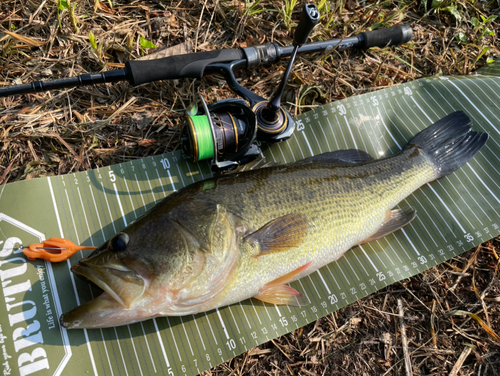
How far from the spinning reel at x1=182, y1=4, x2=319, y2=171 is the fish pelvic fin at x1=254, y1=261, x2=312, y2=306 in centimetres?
107

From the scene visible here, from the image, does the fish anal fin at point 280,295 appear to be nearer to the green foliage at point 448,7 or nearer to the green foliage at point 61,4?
the green foliage at point 61,4

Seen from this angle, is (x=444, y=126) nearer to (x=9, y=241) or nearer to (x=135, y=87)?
(x=135, y=87)

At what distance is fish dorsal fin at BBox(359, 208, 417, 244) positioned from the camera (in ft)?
10.4

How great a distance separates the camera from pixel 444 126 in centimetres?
371

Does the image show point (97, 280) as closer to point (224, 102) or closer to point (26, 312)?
point (26, 312)

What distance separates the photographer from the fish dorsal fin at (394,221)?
3175mm

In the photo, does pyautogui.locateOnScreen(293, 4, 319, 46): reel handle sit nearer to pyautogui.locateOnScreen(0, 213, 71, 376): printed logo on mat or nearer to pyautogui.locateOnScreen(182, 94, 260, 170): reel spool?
pyautogui.locateOnScreen(182, 94, 260, 170): reel spool

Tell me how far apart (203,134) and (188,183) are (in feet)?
1.88

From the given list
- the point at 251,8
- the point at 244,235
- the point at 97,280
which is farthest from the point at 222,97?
the point at 97,280

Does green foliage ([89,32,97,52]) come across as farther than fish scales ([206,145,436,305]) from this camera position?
Yes

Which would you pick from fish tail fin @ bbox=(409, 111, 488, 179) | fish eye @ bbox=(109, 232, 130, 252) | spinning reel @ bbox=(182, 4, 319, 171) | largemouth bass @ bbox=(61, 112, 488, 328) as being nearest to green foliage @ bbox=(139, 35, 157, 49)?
spinning reel @ bbox=(182, 4, 319, 171)

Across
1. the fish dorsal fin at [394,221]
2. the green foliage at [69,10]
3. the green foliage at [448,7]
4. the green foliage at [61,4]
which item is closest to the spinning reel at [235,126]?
the fish dorsal fin at [394,221]

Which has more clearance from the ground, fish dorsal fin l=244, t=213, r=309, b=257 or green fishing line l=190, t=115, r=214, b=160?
green fishing line l=190, t=115, r=214, b=160

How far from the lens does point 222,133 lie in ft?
9.77
